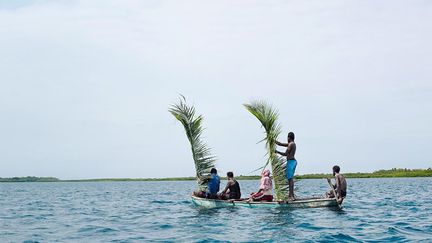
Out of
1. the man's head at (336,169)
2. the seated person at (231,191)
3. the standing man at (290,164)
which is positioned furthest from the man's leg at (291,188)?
the seated person at (231,191)

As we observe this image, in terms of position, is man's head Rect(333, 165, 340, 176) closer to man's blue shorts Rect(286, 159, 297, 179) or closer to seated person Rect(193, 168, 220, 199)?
man's blue shorts Rect(286, 159, 297, 179)

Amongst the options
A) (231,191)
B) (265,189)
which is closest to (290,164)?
(265,189)

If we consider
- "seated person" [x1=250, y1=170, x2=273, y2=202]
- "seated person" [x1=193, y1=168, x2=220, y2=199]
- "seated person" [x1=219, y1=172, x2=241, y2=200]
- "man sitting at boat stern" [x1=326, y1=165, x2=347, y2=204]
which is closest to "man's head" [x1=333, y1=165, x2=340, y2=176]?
"man sitting at boat stern" [x1=326, y1=165, x2=347, y2=204]

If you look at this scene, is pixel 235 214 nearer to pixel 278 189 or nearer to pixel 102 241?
pixel 278 189

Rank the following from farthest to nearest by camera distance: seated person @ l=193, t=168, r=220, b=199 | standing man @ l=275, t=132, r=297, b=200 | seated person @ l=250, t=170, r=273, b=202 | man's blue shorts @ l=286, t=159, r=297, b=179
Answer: seated person @ l=193, t=168, r=220, b=199
seated person @ l=250, t=170, r=273, b=202
man's blue shorts @ l=286, t=159, r=297, b=179
standing man @ l=275, t=132, r=297, b=200

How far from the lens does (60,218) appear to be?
27047mm

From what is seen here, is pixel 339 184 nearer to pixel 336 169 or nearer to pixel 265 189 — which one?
pixel 336 169

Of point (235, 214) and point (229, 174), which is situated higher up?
point (229, 174)

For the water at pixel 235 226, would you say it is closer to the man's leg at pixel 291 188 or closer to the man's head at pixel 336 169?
the man's leg at pixel 291 188

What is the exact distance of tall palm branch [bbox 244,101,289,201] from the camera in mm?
26359

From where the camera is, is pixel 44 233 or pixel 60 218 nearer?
pixel 44 233

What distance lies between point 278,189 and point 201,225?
6.64 m

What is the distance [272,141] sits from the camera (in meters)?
26.4

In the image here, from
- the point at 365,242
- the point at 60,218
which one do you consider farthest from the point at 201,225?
the point at 60,218
